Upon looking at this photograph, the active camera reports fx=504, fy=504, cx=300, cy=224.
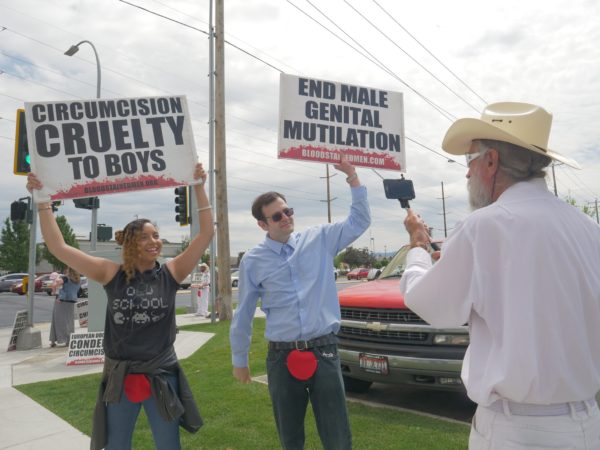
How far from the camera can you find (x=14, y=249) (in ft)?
183

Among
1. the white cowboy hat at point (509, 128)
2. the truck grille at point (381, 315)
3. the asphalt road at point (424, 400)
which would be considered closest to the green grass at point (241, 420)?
the asphalt road at point (424, 400)

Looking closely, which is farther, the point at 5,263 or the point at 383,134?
the point at 5,263

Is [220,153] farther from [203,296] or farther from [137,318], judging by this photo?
[137,318]

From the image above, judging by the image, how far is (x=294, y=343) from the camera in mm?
3027

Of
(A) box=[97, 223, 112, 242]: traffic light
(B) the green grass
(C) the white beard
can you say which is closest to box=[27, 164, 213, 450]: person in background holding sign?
(B) the green grass

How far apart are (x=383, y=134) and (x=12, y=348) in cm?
1051

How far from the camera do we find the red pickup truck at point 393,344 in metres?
4.65

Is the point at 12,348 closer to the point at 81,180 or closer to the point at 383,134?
the point at 81,180

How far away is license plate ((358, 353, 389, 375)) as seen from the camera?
4996 millimetres

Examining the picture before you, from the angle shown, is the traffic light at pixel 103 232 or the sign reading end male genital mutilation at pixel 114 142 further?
the traffic light at pixel 103 232

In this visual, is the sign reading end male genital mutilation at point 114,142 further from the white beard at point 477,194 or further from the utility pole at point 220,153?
the utility pole at point 220,153

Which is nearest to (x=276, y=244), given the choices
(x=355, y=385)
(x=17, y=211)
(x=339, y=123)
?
(x=339, y=123)

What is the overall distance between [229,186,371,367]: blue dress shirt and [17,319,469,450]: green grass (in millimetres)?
1729

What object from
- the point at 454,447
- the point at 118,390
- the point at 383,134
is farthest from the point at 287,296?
the point at 454,447
